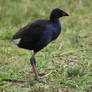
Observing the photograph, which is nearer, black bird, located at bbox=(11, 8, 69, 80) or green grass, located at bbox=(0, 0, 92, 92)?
green grass, located at bbox=(0, 0, 92, 92)

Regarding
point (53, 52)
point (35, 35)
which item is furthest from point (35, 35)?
point (53, 52)

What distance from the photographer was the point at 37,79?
6.29 meters

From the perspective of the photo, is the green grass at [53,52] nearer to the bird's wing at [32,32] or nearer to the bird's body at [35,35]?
the bird's body at [35,35]

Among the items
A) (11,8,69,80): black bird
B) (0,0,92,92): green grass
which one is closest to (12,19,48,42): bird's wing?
(11,8,69,80): black bird

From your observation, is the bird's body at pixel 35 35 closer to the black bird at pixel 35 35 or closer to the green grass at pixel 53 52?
the black bird at pixel 35 35

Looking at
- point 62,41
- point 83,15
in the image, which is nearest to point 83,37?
point 62,41

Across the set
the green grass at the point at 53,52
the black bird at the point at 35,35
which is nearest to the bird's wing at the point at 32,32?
the black bird at the point at 35,35

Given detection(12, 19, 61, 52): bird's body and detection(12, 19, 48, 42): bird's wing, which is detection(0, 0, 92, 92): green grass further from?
detection(12, 19, 48, 42): bird's wing

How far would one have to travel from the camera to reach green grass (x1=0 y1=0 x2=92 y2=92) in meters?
5.97

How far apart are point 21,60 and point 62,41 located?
153 centimetres

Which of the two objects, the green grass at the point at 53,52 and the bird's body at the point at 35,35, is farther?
the bird's body at the point at 35,35

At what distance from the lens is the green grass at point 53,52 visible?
19.6ft

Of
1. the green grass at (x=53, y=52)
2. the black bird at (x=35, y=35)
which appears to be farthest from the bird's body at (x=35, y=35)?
the green grass at (x=53, y=52)

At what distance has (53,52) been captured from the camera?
26.2 feet
